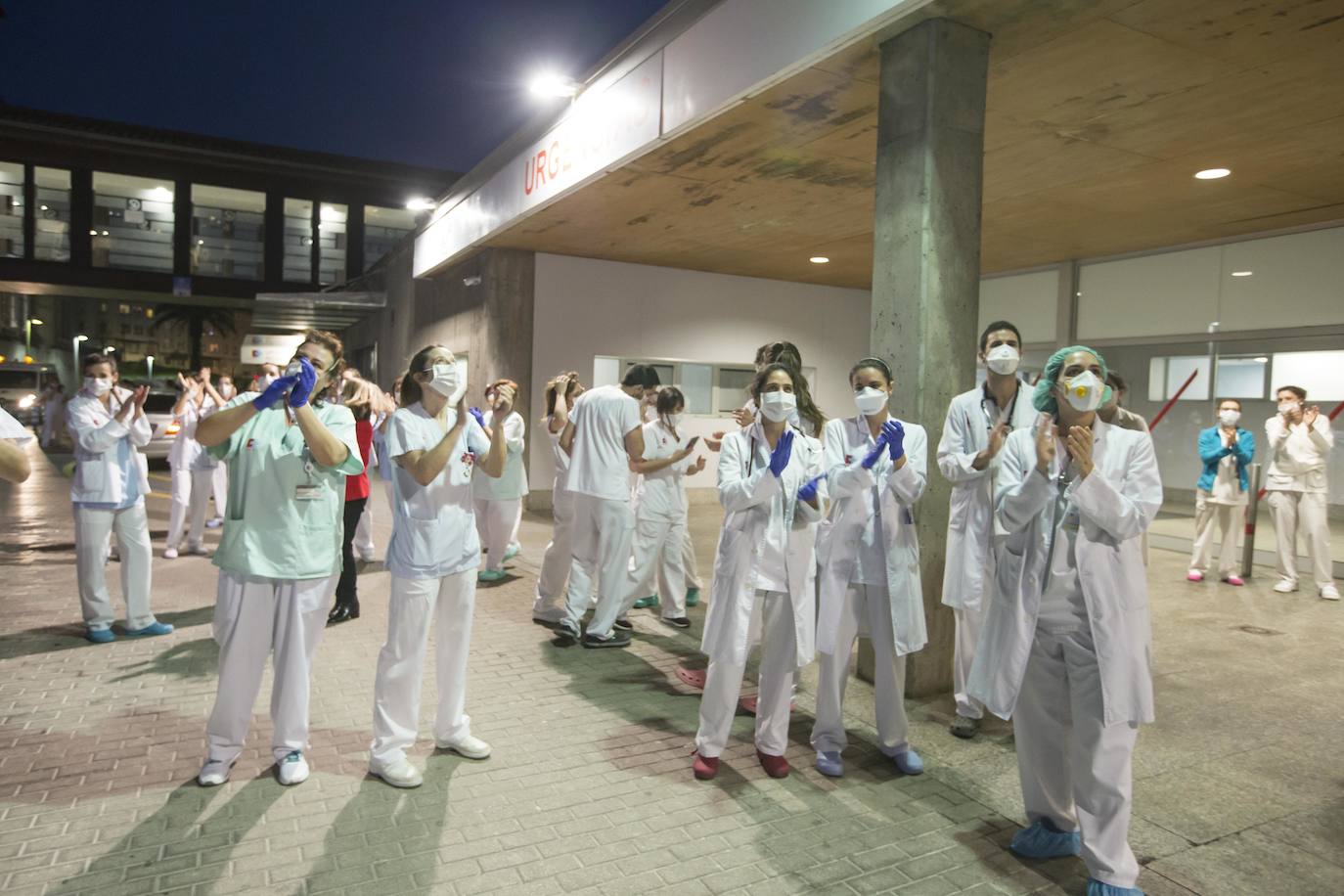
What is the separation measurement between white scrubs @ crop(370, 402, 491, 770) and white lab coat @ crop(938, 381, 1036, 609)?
8.49 ft

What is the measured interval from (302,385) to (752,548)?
2.15 metres

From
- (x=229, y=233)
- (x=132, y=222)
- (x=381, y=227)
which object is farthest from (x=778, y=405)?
(x=381, y=227)

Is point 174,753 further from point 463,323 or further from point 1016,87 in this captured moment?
point 463,323

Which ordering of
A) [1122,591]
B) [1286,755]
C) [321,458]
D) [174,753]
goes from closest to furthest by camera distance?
[1122,591] → [321,458] → [174,753] → [1286,755]

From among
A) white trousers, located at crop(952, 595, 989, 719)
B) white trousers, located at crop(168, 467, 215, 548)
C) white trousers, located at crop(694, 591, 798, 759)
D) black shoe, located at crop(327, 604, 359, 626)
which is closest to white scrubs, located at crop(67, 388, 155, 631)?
black shoe, located at crop(327, 604, 359, 626)

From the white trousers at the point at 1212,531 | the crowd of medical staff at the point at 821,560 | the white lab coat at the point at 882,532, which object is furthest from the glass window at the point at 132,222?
the white lab coat at the point at 882,532

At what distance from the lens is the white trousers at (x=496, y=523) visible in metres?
7.88

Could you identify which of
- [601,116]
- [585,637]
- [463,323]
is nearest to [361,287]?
[463,323]

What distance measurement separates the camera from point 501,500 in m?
7.79

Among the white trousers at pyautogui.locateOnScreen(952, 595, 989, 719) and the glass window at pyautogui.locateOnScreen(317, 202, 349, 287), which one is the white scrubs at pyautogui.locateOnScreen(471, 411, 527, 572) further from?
the glass window at pyautogui.locateOnScreen(317, 202, 349, 287)

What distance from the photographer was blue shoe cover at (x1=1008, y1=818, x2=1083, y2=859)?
3.32 m

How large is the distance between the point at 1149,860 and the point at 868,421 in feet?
7.23

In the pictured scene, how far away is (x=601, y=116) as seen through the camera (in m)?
8.19

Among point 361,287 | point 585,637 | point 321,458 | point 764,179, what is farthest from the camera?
Answer: point 361,287
